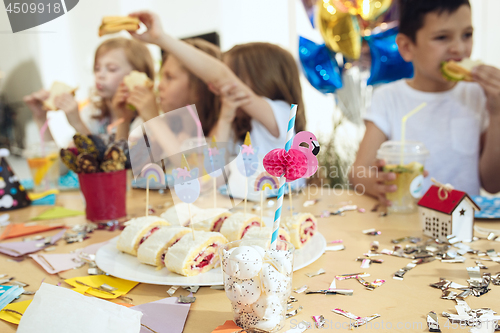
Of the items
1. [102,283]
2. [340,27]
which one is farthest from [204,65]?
[102,283]

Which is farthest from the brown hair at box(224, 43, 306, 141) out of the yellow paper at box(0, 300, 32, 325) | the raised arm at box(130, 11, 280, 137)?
the yellow paper at box(0, 300, 32, 325)

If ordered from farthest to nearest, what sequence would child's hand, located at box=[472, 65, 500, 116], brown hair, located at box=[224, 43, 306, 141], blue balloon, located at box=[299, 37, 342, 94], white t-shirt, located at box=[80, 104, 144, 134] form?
white t-shirt, located at box=[80, 104, 144, 134] < blue balloon, located at box=[299, 37, 342, 94] < brown hair, located at box=[224, 43, 306, 141] < child's hand, located at box=[472, 65, 500, 116]

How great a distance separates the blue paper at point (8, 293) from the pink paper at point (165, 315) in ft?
0.76

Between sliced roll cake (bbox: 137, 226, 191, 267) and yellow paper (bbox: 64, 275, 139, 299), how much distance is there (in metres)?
0.06

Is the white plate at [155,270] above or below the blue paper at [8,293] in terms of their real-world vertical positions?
below

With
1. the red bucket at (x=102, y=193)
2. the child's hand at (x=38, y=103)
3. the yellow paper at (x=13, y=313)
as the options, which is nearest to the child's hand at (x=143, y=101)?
the child's hand at (x=38, y=103)

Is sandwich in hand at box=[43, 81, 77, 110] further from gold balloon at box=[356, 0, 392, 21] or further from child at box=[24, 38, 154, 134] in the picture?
gold balloon at box=[356, 0, 392, 21]

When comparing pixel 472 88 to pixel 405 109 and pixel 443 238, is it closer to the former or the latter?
pixel 405 109

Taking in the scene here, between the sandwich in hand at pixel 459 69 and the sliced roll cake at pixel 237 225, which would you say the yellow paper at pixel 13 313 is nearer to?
the sliced roll cake at pixel 237 225

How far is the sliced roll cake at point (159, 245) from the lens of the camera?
0.77 metres

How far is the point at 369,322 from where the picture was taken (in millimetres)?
546

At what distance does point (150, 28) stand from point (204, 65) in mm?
280

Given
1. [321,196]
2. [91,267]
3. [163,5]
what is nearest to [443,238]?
[321,196]

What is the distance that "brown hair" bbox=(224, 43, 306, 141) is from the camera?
1.93 m
